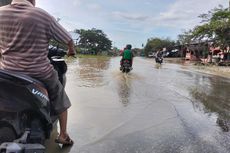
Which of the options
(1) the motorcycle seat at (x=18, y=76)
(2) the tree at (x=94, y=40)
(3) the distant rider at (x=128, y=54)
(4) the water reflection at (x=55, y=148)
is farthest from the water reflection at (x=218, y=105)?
(2) the tree at (x=94, y=40)

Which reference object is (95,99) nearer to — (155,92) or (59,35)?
(155,92)

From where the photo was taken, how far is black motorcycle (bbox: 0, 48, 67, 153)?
9.63ft

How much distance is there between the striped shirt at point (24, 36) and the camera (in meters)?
3.21

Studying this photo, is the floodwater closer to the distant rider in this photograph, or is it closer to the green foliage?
the distant rider

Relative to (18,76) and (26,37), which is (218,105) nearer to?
(26,37)

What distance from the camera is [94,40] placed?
360 feet

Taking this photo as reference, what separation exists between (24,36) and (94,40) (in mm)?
107221

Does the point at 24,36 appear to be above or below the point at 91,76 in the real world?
above

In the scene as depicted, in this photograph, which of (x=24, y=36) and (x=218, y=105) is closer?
(x=24, y=36)

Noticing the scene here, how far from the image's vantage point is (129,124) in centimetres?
539

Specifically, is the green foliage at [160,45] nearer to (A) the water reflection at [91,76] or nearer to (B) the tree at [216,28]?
(B) the tree at [216,28]

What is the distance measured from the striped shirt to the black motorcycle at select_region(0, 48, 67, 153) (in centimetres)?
22

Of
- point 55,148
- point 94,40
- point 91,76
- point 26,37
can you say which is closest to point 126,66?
point 91,76

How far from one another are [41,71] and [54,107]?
53 cm
